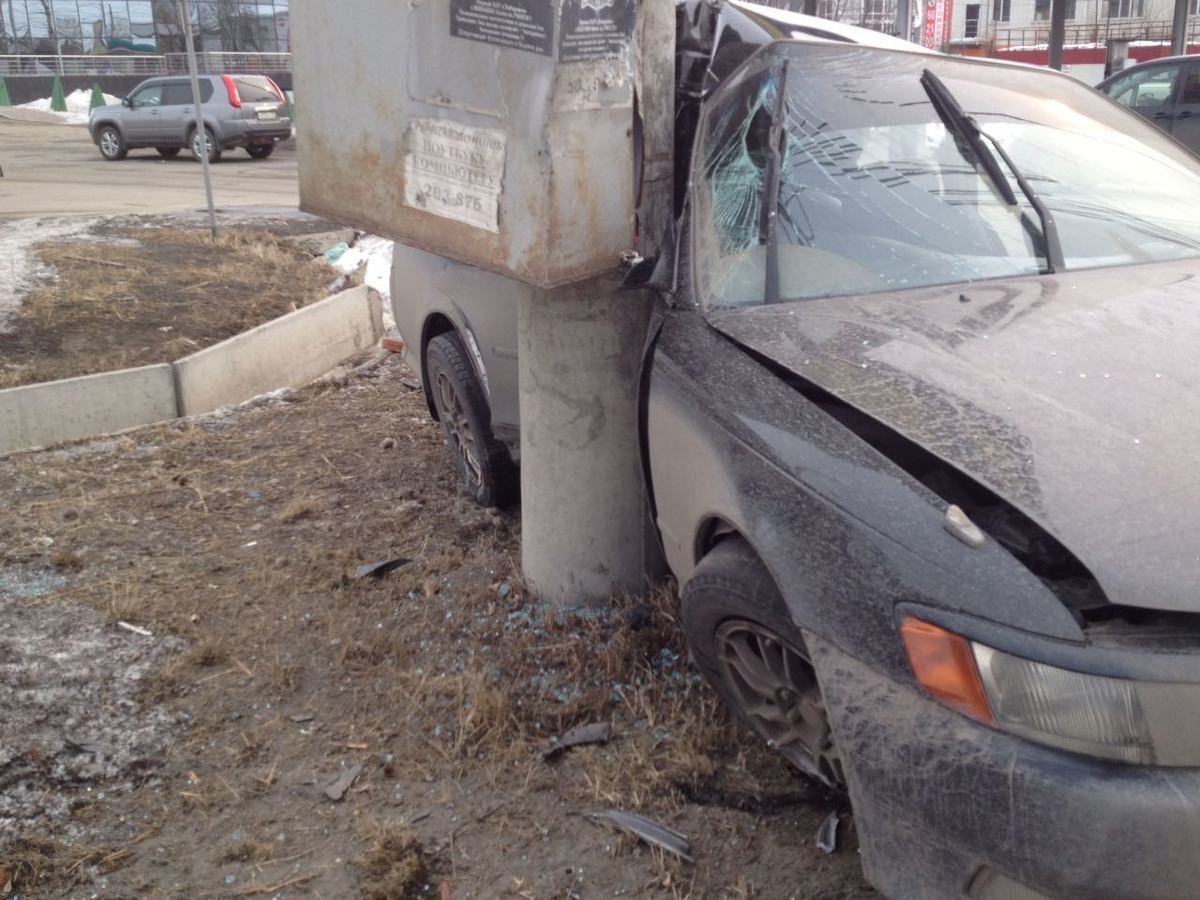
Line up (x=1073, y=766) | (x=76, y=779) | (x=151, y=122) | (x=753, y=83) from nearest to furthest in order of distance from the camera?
(x=1073, y=766) < (x=76, y=779) < (x=753, y=83) < (x=151, y=122)

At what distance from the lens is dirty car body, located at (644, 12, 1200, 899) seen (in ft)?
6.19

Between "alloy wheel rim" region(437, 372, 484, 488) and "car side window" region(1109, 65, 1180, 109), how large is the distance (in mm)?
12053

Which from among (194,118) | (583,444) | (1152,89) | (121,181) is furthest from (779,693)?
(194,118)

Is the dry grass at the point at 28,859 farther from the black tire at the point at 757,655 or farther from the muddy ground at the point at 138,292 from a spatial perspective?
the muddy ground at the point at 138,292

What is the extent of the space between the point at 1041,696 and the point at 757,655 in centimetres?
94

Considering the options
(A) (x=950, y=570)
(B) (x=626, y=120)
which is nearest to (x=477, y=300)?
(B) (x=626, y=120)

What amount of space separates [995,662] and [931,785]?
0.87ft

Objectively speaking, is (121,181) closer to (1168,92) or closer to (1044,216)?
(1168,92)

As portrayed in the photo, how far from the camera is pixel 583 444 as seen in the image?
144 inches

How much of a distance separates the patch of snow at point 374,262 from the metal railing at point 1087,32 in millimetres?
48342

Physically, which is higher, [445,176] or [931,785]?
[445,176]

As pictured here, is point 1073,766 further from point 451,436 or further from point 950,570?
point 451,436

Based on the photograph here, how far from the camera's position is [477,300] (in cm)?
435

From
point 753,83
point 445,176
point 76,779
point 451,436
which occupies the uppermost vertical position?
point 753,83
